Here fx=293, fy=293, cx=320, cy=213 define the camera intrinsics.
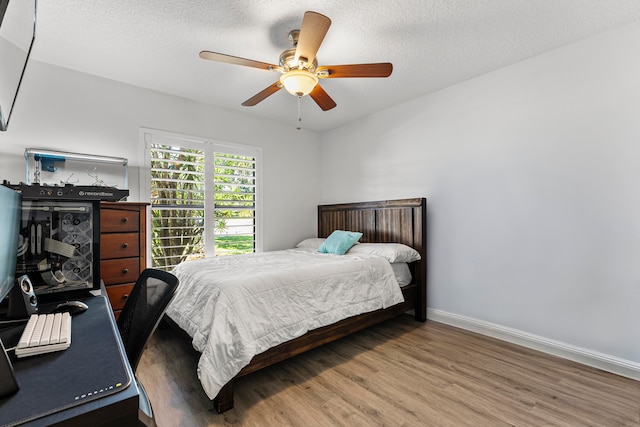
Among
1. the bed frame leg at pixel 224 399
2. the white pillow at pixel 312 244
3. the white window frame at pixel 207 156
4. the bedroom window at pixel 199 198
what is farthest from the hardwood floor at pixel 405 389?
the white pillow at pixel 312 244

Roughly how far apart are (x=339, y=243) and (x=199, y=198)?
174 centimetres

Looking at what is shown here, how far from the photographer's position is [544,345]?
247cm

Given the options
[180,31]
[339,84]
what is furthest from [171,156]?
[339,84]

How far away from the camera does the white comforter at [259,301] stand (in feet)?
5.85

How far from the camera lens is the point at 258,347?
1.89 meters

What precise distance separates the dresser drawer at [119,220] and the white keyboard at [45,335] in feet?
5.06

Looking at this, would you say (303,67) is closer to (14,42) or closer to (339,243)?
(14,42)

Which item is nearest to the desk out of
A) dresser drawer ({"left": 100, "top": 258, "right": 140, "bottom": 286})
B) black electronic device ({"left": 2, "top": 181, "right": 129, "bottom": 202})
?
black electronic device ({"left": 2, "top": 181, "right": 129, "bottom": 202})

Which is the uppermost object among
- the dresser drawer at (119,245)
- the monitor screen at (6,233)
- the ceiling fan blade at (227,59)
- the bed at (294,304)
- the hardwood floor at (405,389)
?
the ceiling fan blade at (227,59)

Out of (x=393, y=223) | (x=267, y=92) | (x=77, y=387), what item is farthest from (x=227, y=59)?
(x=393, y=223)

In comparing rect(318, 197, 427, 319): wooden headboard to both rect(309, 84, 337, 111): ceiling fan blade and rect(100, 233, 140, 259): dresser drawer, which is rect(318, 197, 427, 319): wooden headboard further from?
rect(100, 233, 140, 259): dresser drawer

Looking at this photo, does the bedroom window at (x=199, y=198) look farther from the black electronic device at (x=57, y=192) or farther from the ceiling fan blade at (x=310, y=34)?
the ceiling fan blade at (x=310, y=34)

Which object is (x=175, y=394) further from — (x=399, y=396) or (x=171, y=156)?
(x=171, y=156)

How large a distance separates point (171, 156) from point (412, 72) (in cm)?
270
